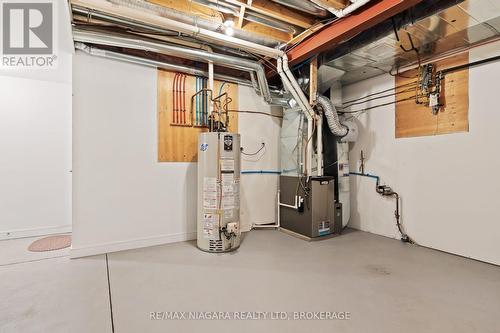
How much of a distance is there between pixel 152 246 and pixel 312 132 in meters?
2.69

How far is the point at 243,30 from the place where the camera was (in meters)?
2.82

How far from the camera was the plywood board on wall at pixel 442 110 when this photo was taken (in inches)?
114

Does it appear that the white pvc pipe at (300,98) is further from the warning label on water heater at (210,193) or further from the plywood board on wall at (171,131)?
the warning label on water heater at (210,193)

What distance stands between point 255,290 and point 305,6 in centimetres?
276

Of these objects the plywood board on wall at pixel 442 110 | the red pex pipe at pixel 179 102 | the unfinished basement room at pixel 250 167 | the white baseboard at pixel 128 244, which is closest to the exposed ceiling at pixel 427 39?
the unfinished basement room at pixel 250 167

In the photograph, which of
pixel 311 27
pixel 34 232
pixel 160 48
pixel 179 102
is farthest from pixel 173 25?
pixel 34 232

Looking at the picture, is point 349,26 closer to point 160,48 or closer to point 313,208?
point 160,48

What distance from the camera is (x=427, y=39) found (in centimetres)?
266

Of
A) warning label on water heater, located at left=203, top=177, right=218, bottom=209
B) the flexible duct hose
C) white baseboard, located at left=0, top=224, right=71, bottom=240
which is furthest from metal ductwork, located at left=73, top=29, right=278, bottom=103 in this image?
white baseboard, located at left=0, top=224, right=71, bottom=240

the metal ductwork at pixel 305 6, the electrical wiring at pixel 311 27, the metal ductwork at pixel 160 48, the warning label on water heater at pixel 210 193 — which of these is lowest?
the warning label on water heater at pixel 210 193

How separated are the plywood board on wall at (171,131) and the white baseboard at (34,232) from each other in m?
2.24

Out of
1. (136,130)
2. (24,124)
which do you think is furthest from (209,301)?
(24,124)

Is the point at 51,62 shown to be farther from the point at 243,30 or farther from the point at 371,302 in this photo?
the point at 371,302

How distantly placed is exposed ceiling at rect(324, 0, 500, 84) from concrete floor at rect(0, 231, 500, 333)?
244 cm
